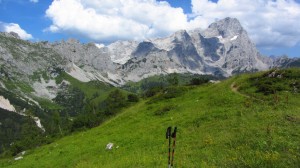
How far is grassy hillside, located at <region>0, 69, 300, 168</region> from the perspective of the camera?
2111cm

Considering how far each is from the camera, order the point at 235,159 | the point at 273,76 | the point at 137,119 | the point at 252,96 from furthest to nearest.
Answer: the point at 137,119 < the point at 273,76 < the point at 252,96 < the point at 235,159

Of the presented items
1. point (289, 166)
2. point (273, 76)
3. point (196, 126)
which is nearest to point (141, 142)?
point (196, 126)

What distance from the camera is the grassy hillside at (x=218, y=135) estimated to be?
21109 millimetres

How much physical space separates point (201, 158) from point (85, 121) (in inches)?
2850

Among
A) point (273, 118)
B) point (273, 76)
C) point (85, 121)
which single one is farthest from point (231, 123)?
point (85, 121)

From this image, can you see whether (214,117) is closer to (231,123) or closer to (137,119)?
(231,123)

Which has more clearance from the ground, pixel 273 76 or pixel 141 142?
pixel 273 76

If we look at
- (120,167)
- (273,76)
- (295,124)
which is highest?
(273,76)

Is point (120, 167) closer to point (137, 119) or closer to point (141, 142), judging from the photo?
point (141, 142)

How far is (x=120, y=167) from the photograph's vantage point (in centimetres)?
2547

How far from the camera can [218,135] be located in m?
28.0

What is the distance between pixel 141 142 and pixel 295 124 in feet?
51.8

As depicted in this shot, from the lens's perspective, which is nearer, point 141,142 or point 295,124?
point 295,124

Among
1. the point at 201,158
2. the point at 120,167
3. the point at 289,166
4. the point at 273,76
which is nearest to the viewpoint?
the point at 289,166
